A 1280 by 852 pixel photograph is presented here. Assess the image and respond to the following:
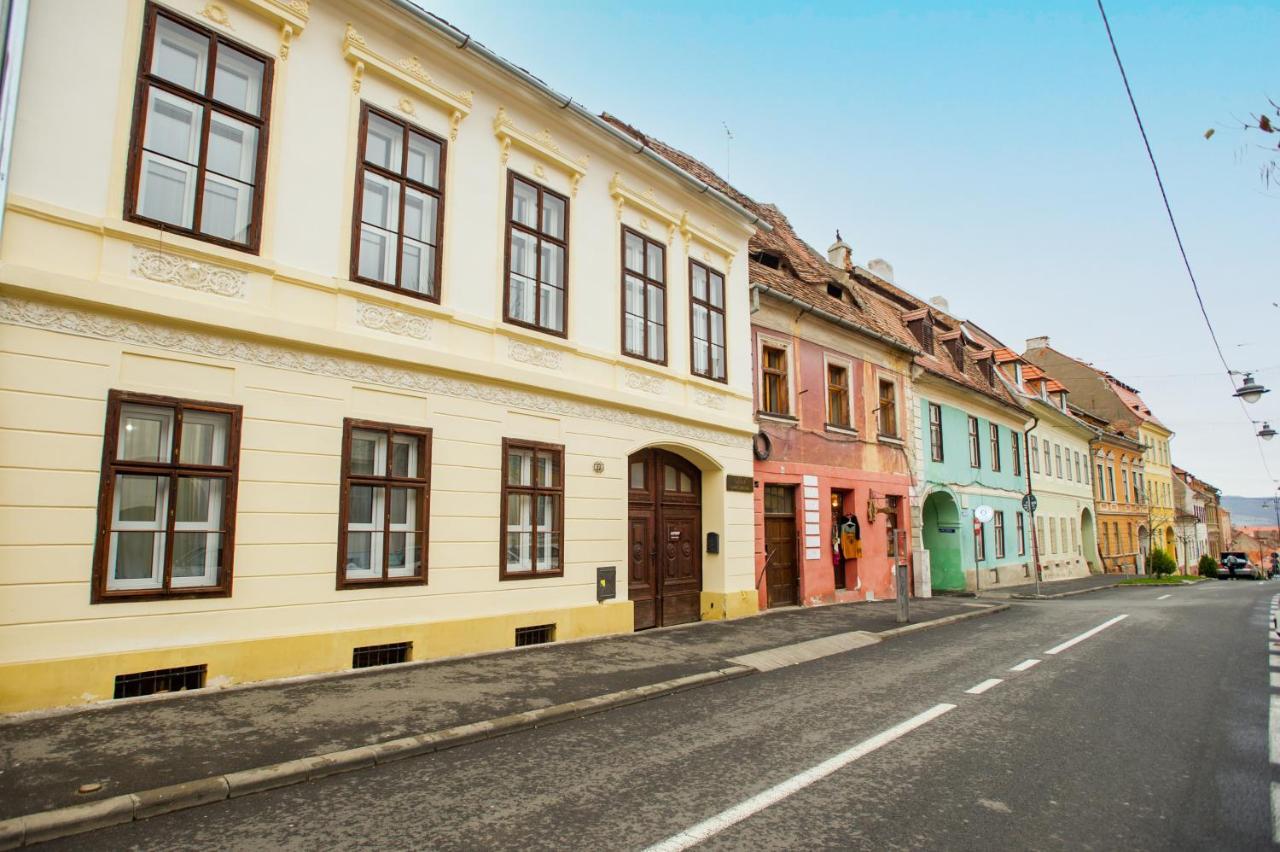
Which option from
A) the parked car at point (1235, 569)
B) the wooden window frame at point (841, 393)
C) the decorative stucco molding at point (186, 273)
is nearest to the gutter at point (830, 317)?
the wooden window frame at point (841, 393)

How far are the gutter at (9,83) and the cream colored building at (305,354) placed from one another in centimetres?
16

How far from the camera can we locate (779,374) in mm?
16266

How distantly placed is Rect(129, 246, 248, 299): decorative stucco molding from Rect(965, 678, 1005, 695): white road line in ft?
28.9

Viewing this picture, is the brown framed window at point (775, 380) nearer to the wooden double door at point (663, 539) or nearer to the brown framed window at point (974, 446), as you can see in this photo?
the wooden double door at point (663, 539)

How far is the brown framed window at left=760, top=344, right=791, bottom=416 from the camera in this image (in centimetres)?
1592

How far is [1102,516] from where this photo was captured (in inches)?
1574

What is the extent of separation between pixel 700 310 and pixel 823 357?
503cm

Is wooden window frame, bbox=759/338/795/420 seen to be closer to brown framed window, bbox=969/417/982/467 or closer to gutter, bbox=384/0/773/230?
gutter, bbox=384/0/773/230

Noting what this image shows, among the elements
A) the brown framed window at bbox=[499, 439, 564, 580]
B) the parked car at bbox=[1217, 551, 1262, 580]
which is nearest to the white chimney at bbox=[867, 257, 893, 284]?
the brown framed window at bbox=[499, 439, 564, 580]

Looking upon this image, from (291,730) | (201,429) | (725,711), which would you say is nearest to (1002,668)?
(725,711)

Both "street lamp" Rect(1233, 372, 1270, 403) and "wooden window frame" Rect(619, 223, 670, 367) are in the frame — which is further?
"street lamp" Rect(1233, 372, 1270, 403)

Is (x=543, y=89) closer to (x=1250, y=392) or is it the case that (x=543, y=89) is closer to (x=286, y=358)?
(x=286, y=358)

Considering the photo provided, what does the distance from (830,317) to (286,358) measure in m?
12.8

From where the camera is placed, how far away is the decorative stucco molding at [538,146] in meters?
10.4
